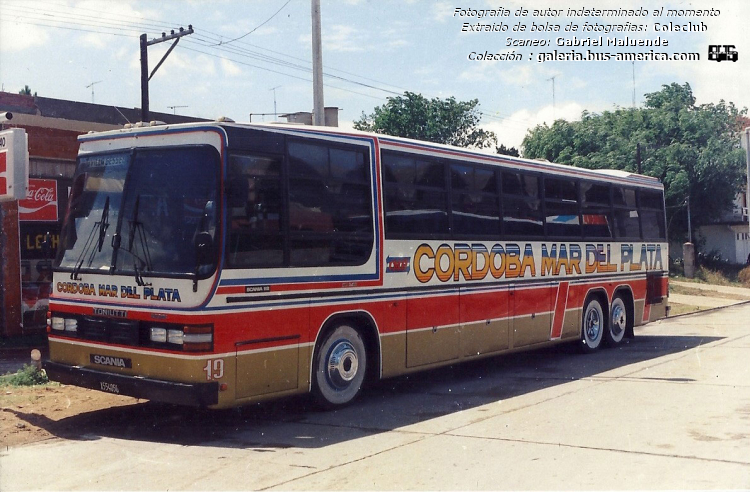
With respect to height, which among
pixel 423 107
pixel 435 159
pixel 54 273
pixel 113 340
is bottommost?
pixel 113 340

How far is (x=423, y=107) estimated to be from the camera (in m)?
60.2

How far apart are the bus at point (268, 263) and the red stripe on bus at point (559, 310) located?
5.72 feet

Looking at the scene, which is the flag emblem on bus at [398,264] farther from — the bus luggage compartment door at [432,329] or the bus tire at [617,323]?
the bus tire at [617,323]

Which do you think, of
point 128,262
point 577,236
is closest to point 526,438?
point 128,262

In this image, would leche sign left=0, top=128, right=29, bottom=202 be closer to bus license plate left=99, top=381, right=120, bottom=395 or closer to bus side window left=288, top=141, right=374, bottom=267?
bus license plate left=99, top=381, right=120, bottom=395

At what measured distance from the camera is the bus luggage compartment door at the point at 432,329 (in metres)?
10.4

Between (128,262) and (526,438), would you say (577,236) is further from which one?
(128,262)

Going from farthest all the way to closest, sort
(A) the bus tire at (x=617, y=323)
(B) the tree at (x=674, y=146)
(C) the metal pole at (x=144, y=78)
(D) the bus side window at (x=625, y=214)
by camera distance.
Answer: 1. (B) the tree at (x=674, y=146)
2. (C) the metal pole at (x=144, y=78)
3. (D) the bus side window at (x=625, y=214)
4. (A) the bus tire at (x=617, y=323)

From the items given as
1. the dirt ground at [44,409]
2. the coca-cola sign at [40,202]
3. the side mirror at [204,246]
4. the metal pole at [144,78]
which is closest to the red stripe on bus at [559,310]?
the dirt ground at [44,409]

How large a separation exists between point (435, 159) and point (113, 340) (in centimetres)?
491

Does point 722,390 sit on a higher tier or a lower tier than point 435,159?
lower

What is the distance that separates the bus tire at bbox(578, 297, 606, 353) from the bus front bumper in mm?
8589

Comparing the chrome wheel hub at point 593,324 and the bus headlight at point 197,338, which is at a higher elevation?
the bus headlight at point 197,338

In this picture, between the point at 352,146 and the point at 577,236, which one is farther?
the point at 577,236
